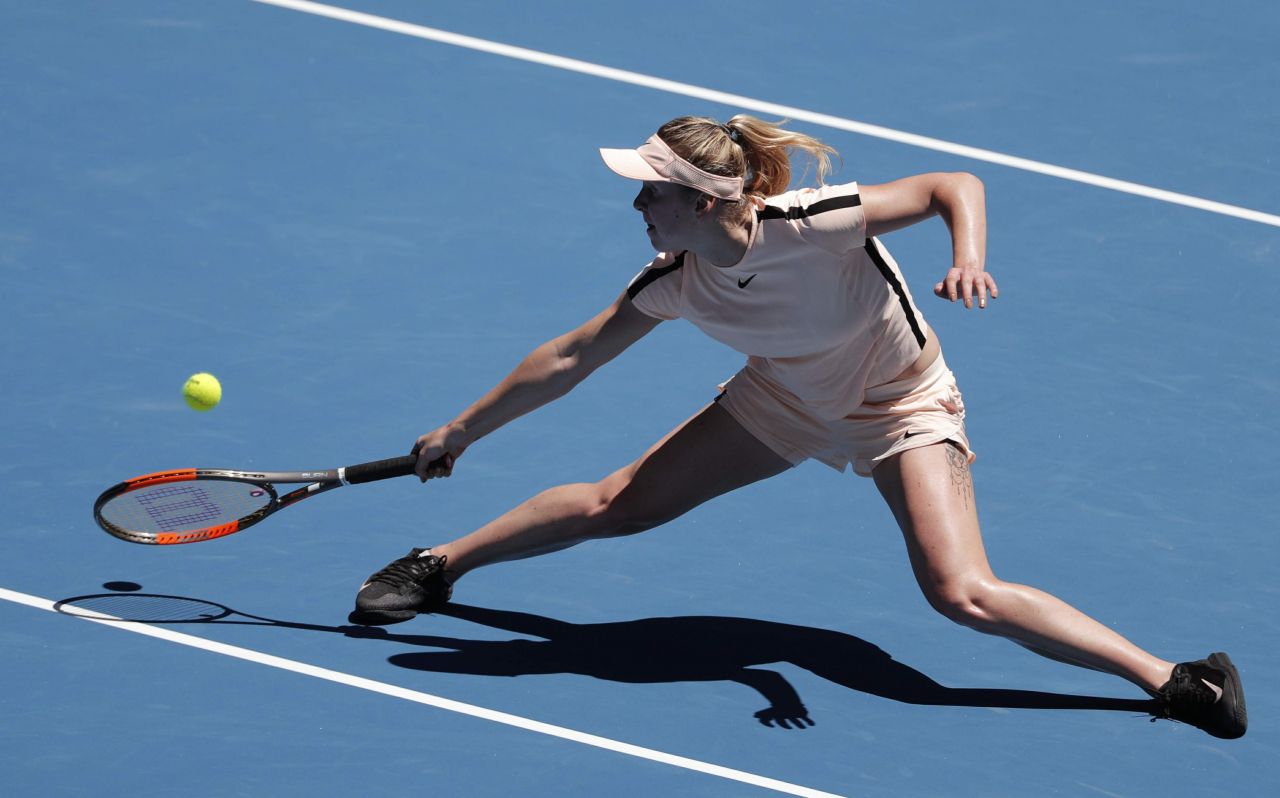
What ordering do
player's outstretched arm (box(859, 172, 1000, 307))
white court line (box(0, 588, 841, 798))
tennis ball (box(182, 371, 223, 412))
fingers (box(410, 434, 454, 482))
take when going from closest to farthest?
player's outstretched arm (box(859, 172, 1000, 307)) → white court line (box(0, 588, 841, 798)) → fingers (box(410, 434, 454, 482)) → tennis ball (box(182, 371, 223, 412))

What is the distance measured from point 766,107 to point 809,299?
3.47 metres

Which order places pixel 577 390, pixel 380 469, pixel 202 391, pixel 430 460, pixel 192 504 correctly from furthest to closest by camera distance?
pixel 577 390 → pixel 202 391 → pixel 192 504 → pixel 380 469 → pixel 430 460

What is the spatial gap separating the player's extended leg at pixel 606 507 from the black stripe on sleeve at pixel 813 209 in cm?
73

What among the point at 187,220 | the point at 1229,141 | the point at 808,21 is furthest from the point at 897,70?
the point at 187,220

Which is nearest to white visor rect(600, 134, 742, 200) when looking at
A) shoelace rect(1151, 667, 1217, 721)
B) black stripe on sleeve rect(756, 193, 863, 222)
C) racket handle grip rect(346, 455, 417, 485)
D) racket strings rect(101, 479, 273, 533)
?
black stripe on sleeve rect(756, 193, 863, 222)

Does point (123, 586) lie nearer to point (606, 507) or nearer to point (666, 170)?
point (606, 507)

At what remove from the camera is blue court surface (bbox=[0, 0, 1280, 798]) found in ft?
18.0

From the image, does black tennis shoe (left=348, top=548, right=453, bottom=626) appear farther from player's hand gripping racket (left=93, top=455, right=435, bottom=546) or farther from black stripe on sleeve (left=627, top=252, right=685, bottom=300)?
black stripe on sleeve (left=627, top=252, right=685, bottom=300)

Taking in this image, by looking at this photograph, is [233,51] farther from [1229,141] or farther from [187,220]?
[1229,141]

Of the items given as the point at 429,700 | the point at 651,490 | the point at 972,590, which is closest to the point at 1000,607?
the point at 972,590

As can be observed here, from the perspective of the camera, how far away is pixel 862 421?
5598mm

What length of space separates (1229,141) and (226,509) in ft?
15.8

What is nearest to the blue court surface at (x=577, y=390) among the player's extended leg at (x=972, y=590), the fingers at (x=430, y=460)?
the player's extended leg at (x=972, y=590)

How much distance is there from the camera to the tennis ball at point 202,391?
6.44 meters
